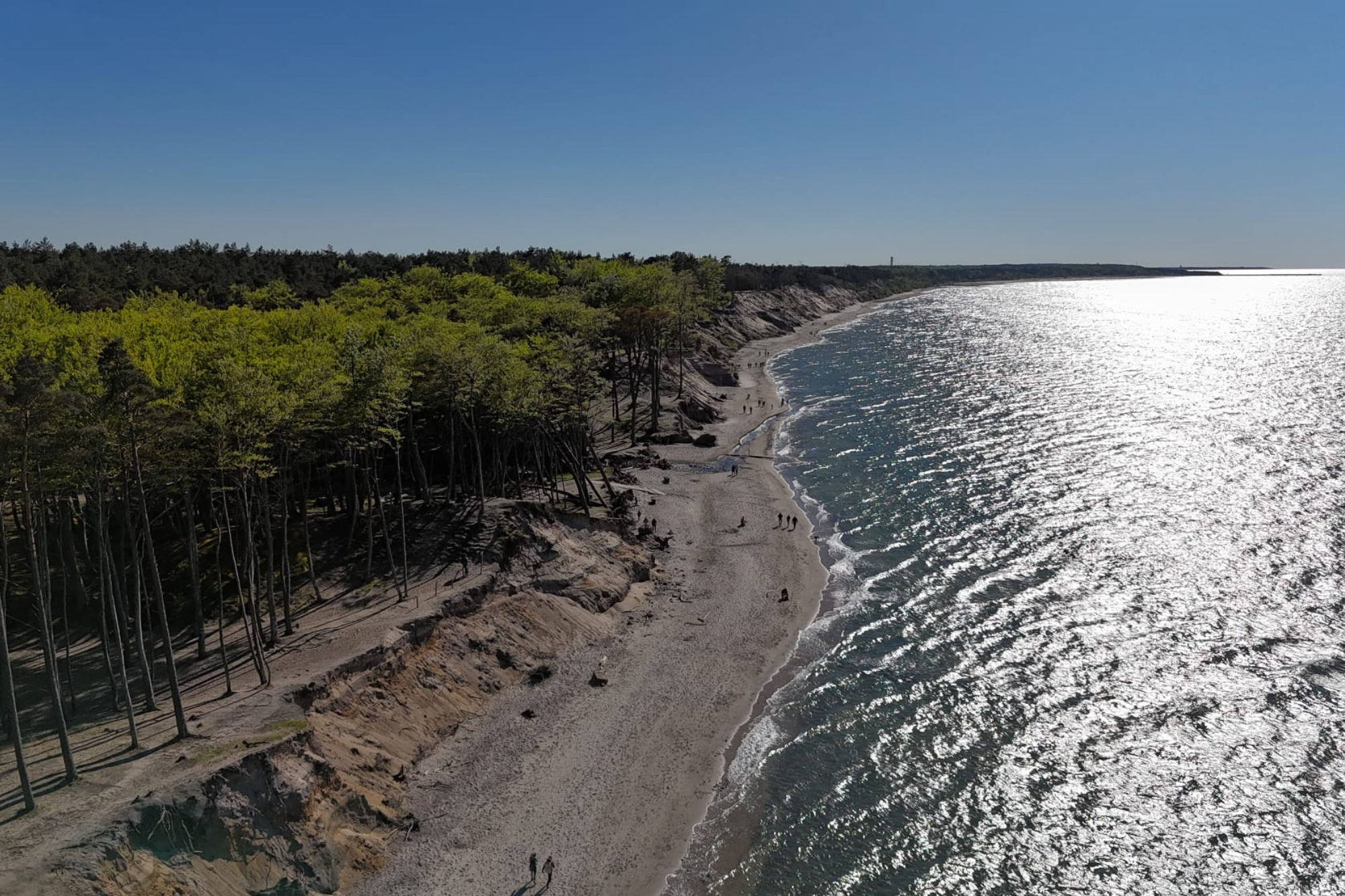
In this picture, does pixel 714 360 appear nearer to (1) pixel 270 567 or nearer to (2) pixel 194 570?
(1) pixel 270 567

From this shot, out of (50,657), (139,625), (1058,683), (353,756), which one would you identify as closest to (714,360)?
(1058,683)

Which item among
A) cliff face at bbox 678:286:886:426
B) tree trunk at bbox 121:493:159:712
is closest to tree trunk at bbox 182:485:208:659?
tree trunk at bbox 121:493:159:712

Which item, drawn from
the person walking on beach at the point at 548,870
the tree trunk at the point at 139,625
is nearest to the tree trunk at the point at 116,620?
the tree trunk at the point at 139,625

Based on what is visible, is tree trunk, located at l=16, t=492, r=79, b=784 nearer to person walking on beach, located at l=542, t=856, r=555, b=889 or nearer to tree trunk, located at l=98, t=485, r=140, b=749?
tree trunk, located at l=98, t=485, r=140, b=749

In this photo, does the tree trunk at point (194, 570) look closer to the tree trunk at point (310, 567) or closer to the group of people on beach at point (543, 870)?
the tree trunk at point (310, 567)

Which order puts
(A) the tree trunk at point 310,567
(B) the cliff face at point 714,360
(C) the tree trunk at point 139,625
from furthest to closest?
(B) the cliff face at point 714,360, (A) the tree trunk at point 310,567, (C) the tree trunk at point 139,625

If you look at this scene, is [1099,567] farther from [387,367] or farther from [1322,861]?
[387,367]

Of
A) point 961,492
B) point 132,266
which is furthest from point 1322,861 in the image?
point 132,266
